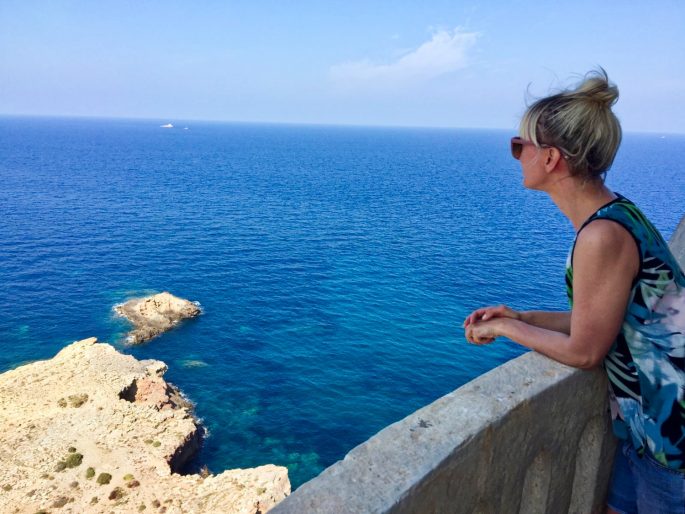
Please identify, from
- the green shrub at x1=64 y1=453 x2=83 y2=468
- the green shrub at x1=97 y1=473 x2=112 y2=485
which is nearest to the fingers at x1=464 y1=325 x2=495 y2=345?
the green shrub at x1=97 y1=473 x2=112 y2=485

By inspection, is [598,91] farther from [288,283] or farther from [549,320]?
[288,283]

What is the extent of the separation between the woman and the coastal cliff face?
25324 mm

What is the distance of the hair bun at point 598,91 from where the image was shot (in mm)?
2691

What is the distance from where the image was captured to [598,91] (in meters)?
2.73

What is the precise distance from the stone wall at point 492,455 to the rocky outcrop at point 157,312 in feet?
147

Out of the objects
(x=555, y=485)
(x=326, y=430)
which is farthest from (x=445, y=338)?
(x=555, y=485)

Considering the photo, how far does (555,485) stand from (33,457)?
3224 centimetres

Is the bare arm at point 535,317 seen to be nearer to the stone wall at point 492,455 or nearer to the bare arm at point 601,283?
the stone wall at point 492,455

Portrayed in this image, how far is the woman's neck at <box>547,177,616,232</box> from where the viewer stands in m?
2.87

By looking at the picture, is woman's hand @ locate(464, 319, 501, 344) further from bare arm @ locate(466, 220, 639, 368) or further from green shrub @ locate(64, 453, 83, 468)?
green shrub @ locate(64, 453, 83, 468)

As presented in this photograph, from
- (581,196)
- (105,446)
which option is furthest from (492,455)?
(105,446)

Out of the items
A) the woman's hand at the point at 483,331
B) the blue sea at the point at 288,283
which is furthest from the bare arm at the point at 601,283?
the blue sea at the point at 288,283

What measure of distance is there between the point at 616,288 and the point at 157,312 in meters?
48.7

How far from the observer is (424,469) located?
2.42m
